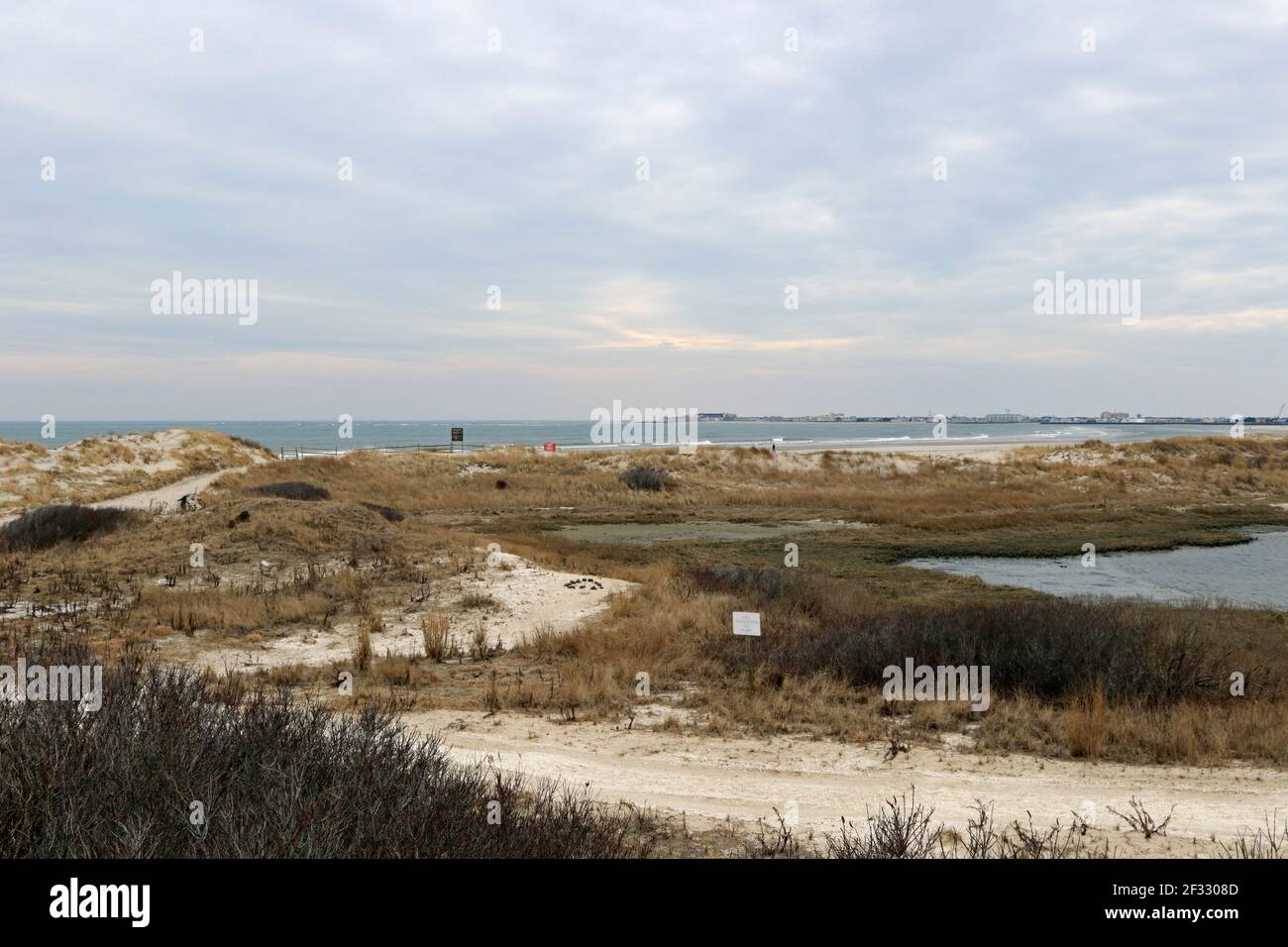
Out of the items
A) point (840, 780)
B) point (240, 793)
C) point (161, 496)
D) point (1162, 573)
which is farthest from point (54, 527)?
point (1162, 573)

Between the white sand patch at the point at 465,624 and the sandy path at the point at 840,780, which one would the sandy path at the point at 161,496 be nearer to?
the white sand patch at the point at 465,624

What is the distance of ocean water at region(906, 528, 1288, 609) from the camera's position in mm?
20906

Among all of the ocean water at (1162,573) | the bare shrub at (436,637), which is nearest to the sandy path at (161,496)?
the bare shrub at (436,637)

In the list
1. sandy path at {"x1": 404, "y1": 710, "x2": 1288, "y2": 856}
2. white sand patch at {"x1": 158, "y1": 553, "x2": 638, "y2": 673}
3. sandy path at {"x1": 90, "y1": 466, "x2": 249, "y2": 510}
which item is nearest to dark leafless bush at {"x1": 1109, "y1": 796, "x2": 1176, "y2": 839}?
sandy path at {"x1": 404, "y1": 710, "x2": 1288, "y2": 856}

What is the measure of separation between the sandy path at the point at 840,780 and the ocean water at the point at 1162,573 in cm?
1346

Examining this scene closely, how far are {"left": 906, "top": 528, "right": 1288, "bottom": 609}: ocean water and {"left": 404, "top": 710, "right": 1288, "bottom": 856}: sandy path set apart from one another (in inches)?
530

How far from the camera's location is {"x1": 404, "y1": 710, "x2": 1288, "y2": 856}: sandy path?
22.4ft

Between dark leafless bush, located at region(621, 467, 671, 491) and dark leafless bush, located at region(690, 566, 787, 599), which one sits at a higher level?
dark leafless bush, located at region(621, 467, 671, 491)

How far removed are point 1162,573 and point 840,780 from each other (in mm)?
21845

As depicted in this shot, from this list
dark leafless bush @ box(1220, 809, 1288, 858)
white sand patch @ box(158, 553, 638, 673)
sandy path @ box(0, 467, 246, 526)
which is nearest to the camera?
dark leafless bush @ box(1220, 809, 1288, 858)

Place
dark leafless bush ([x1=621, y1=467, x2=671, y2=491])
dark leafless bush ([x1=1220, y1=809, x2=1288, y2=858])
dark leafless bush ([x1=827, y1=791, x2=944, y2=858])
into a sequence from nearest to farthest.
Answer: dark leafless bush ([x1=827, y1=791, x2=944, y2=858]) < dark leafless bush ([x1=1220, y1=809, x2=1288, y2=858]) < dark leafless bush ([x1=621, y1=467, x2=671, y2=491])

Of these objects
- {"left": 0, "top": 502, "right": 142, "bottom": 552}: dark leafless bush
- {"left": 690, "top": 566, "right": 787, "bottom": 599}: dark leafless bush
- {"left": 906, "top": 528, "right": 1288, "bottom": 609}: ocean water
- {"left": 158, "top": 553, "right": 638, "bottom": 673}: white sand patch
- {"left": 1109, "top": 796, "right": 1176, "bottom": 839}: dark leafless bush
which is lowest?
{"left": 906, "top": 528, "right": 1288, "bottom": 609}: ocean water

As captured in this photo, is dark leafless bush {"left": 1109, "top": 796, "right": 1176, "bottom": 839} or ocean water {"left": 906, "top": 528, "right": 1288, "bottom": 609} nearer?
dark leafless bush {"left": 1109, "top": 796, "right": 1176, "bottom": 839}

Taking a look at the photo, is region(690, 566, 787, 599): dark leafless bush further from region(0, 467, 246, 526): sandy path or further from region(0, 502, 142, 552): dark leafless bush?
region(0, 467, 246, 526): sandy path
